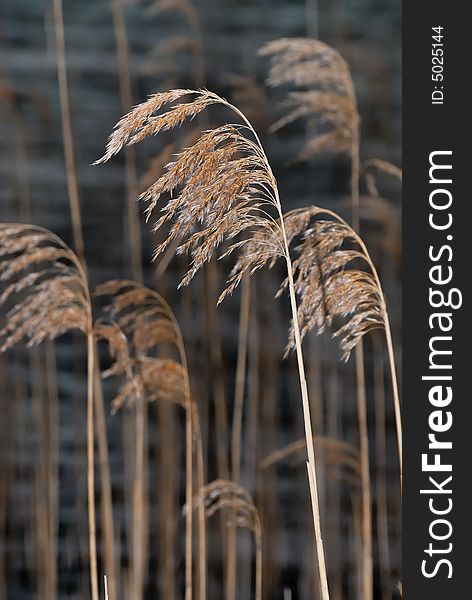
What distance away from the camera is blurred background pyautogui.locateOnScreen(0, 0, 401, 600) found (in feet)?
4.75

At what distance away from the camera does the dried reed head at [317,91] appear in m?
1.28

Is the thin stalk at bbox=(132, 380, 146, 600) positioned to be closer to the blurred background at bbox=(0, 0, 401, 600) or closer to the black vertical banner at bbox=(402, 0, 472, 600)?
the blurred background at bbox=(0, 0, 401, 600)

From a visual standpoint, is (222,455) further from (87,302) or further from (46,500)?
(87,302)

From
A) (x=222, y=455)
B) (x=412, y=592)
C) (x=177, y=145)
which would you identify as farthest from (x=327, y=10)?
(x=412, y=592)

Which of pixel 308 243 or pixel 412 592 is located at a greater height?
pixel 308 243

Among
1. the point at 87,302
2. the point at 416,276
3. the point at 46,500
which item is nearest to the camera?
the point at 87,302

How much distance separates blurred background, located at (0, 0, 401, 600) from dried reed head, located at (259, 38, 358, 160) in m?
0.04

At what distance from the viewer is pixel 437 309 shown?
1.23m

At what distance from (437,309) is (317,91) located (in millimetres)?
461

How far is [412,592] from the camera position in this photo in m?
1.18

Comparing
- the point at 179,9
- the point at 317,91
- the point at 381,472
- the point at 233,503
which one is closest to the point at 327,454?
the point at 381,472

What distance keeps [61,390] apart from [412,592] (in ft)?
2.32

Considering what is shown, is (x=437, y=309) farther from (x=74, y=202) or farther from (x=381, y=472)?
(x=74, y=202)

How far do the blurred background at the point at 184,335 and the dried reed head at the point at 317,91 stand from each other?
0.04 m
